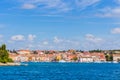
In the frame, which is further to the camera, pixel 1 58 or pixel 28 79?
pixel 1 58

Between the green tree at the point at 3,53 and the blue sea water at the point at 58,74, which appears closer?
the blue sea water at the point at 58,74

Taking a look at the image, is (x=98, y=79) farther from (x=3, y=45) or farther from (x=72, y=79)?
(x=3, y=45)

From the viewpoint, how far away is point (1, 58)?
6014 inches

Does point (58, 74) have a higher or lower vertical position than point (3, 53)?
lower

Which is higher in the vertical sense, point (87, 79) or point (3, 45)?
point (3, 45)

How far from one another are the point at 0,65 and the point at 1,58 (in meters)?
5.35

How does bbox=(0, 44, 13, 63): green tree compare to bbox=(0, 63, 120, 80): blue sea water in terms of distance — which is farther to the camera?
bbox=(0, 44, 13, 63): green tree

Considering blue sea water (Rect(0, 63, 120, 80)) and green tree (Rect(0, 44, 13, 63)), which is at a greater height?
green tree (Rect(0, 44, 13, 63))

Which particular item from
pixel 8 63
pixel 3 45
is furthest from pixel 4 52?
pixel 8 63

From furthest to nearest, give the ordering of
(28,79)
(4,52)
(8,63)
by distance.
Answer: (8,63), (4,52), (28,79)

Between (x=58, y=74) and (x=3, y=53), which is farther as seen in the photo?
(x=3, y=53)

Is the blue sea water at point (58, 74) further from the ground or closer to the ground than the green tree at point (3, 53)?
closer to the ground

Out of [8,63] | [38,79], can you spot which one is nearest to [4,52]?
[8,63]

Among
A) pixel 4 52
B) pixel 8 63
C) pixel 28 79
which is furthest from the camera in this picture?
pixel 8 63
